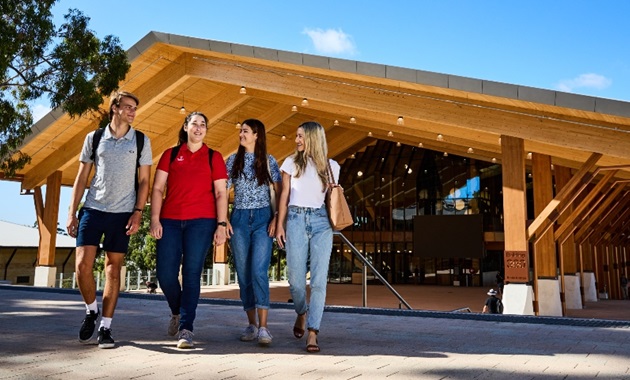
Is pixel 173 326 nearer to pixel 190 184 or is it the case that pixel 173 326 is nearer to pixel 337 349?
pixel 190 184

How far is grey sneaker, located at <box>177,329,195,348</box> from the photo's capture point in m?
2.81

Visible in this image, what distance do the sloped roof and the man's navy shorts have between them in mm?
25243

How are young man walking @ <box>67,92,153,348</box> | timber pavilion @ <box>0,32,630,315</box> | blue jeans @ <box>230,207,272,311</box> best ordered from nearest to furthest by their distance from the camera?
young man walking @ <box>67,92,153,348</box>, blue jeans @ <box>230,207,272,311</box>, timber pavilion @ <box>0,32,630,315</box>

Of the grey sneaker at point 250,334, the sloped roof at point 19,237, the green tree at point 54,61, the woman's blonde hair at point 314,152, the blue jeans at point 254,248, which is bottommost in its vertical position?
the grey sneaker at point 250,334

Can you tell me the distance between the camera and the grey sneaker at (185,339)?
281cm

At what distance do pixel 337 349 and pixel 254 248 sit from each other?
81 centimetres

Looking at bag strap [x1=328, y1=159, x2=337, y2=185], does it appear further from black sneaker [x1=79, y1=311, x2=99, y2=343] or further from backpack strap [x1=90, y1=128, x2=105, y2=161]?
black sneaker [x1=79, y1=311, x2=99, y2=343]

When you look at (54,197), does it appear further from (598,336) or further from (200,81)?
(598,336)

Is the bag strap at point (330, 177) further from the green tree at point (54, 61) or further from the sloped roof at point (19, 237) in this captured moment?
the sloped roof at point (19, 237)

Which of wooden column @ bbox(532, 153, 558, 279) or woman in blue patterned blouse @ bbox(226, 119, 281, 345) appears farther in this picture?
wooden column @ bbox(532, 153, 558, 279)

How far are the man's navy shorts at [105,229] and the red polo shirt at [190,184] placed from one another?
24cm

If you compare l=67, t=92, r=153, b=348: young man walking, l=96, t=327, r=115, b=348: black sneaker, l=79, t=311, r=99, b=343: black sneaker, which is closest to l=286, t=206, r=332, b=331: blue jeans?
l=67, t=92, r=153, b=348: young man walking

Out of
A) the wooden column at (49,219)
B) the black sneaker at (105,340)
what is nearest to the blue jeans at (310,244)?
the black sneaker at (105,340)

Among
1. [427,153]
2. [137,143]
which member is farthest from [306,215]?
[427,153]
